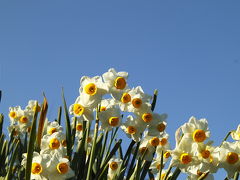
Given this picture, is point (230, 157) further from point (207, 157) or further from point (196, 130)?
point (196, 130)

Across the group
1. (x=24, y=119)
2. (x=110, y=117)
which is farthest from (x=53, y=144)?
(x=24, y=119)

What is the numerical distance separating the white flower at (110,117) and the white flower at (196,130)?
0.44 metres

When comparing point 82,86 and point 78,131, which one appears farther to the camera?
point 78,131

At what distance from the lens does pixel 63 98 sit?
278 centimetres

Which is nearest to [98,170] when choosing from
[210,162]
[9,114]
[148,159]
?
[148,159]

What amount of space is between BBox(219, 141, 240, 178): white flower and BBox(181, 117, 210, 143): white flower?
4.9 inches

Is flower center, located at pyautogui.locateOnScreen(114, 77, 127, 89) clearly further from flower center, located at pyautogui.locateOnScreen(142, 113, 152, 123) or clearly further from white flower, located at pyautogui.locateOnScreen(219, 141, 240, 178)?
white flower, located at pyautogui.locateOnScreen(219, 141, 240, 178)

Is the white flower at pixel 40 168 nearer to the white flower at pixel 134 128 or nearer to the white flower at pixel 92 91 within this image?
the white flower at pixel 92 91

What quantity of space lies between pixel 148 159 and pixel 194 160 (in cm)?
56

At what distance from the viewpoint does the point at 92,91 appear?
2.63 m

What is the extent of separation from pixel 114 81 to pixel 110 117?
232 mm

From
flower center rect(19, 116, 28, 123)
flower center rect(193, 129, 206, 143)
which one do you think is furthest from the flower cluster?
flower center rect(19, 116, 28, 123)

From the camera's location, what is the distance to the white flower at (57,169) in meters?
2.34

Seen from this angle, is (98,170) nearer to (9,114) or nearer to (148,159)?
(148,159)
